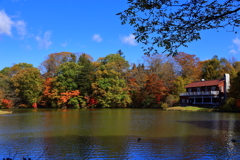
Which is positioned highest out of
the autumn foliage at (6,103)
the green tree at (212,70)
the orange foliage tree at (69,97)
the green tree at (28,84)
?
the green tree at (212,70)

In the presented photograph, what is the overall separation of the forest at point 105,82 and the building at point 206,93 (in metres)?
3.59

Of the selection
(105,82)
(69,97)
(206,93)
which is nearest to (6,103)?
(69,97)

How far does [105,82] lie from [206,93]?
23359 millimetres

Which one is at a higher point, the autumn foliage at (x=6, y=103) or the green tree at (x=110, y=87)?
the green tree at (x=110, y=87)

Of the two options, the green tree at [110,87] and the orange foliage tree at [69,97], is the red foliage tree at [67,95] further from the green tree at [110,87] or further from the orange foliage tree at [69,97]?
the green tree at [110,87]

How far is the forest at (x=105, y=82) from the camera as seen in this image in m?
54.0

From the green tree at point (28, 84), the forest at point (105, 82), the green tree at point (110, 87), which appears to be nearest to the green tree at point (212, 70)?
the forest at point (105, 82)

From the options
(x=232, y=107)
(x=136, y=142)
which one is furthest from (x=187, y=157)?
(x=232, y=107)

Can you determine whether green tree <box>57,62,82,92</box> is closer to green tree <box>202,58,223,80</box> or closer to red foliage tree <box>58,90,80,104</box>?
red foliage tree <box>58,90,80,104</box>

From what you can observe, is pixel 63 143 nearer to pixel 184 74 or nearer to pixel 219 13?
pixel 219 13

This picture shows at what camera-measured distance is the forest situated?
5400cm

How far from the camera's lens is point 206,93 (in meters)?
44.4

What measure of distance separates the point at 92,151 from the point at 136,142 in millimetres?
2917

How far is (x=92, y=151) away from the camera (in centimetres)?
1102
